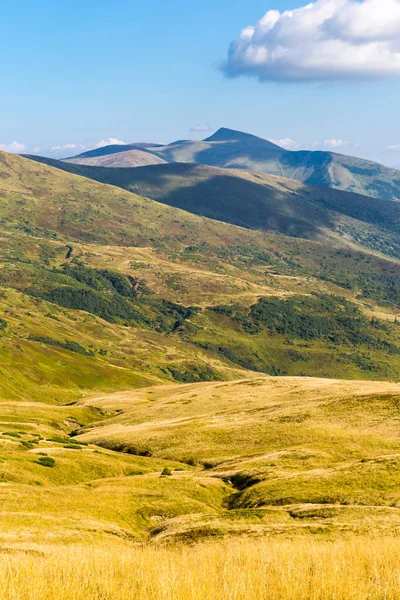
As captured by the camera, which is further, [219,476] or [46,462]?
[219,476]

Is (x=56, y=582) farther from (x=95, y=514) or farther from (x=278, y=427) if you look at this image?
(x=278, y=427)

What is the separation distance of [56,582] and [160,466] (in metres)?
58.1

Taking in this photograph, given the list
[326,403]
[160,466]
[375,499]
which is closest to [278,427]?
[326,403]

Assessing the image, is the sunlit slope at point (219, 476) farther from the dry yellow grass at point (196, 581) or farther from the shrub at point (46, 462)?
the dry yellow grass at point (196, 581)

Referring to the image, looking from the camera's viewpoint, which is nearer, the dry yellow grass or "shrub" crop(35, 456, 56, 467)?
the dry yellow grass

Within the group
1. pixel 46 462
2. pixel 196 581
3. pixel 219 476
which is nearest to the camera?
pixel 196 581

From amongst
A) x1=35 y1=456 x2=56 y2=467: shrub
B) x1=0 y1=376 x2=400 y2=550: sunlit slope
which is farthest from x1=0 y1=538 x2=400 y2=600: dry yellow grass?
x1=35 y1=456 x2=56 y2=467: shrub

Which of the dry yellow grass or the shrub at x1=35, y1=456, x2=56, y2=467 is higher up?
the dry yellow grass

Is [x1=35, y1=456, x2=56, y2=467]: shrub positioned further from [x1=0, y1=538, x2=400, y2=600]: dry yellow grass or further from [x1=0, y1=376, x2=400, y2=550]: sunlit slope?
[x1=0, y1=538, x2=400, y2=600]: dry yellow grass

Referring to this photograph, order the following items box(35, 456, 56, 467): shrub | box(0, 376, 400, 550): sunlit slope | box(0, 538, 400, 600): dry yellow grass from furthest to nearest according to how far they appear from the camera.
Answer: box(35, 456, 56, 467): shrub → box(0, 376, 400, 550): sunlit slope → box(0, 538, 400, 600): dry yellow grass

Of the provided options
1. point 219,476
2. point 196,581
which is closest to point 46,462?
point 219,476

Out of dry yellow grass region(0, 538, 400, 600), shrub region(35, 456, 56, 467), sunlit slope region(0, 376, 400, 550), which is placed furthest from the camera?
shrub region(35, 456, 56, 467)

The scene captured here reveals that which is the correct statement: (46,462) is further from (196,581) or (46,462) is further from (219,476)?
(196,581)

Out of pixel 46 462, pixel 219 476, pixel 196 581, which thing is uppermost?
pixel 196 581
